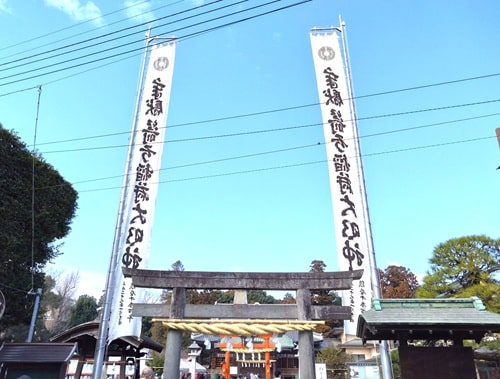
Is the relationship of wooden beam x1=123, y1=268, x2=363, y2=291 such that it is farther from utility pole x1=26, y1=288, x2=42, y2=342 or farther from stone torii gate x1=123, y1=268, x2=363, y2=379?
utility pole x1=26, y1=288, x2=42, y2=342

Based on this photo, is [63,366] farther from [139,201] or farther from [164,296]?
[164,296]

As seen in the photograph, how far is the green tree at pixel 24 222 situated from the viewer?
45.0 ft

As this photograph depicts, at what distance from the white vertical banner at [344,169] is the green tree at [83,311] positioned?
37393mm

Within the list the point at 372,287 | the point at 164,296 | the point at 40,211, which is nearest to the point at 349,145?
the point at 372,287

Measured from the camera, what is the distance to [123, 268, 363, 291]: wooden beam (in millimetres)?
8008

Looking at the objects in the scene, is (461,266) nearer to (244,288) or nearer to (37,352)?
(244,288)

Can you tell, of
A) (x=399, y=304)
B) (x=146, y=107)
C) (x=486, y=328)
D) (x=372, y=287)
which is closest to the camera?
(x=486, y=328)

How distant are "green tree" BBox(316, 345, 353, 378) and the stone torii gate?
16946 millimetres

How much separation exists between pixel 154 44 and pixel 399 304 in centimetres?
1196

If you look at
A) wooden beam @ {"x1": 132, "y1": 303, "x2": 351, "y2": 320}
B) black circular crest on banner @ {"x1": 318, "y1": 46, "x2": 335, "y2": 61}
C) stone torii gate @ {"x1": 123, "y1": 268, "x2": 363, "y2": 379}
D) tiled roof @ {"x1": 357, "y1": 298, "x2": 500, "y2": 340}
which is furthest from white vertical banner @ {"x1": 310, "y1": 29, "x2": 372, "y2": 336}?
tiled roof @ {"x1": 357, "y1": 298, "x2": 500, "y2": 340}

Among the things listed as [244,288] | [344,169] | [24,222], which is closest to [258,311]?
[244,288]

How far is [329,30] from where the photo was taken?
12.8m

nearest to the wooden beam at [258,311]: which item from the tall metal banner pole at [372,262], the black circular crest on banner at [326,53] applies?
the tall metal banner pole at [372,262]

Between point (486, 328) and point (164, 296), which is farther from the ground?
point (164, 296)
